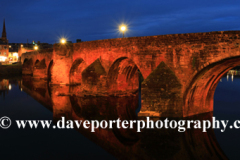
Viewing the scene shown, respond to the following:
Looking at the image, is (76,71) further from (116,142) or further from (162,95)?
(116,142)

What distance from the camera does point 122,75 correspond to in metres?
19.3

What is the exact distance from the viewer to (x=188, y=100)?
12.4 m

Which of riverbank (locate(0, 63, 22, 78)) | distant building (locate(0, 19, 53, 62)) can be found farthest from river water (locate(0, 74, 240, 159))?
distant building (locate(0, 19, 53, 62))

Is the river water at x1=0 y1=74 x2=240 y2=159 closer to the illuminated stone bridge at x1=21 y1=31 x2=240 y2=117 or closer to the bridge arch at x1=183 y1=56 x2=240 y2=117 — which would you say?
the bridge arch at x1=183 y1=56 x2=240 y2=117

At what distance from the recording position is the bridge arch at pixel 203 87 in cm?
1143

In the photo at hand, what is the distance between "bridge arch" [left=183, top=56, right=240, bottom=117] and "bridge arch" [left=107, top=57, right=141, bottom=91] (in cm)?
648

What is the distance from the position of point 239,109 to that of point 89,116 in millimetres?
10172

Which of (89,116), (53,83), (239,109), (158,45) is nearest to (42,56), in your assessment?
(53,83)

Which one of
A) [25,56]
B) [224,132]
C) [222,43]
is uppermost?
[25,56]

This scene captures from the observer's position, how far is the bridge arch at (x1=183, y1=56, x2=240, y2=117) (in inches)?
450

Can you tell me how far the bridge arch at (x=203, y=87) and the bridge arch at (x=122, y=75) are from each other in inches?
255

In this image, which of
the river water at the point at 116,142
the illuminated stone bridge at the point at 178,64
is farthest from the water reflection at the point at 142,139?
the illuminated stone bridge at the point at 178,64

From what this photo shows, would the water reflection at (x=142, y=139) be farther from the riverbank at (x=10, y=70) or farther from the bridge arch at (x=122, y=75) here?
the riverbank at (x=10, y=70)

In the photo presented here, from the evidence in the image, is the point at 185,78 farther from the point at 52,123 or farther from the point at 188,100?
the point at 52,123
